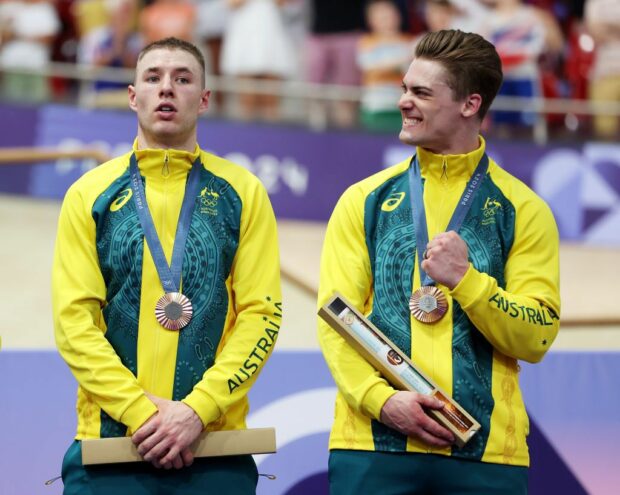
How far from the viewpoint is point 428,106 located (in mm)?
4387

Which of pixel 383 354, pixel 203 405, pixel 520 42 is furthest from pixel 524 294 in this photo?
pixel 520 42

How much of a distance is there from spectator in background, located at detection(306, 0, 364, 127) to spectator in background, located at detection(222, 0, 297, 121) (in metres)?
0.28

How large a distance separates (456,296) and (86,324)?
1.27 meters

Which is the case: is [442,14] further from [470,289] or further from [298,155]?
[470,289]

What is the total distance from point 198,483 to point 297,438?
117cm

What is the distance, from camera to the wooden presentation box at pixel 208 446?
416 centimetres

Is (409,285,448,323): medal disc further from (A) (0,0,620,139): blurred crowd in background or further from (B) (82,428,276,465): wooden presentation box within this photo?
(A) (0,0,620,139): blurred crowd in background

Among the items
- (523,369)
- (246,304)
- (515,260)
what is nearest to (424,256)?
(515,260)

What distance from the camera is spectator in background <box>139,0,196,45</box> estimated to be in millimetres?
11789

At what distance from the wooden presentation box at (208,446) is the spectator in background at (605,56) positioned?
7403mm

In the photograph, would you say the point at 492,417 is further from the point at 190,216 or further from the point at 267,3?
the point at 267,3

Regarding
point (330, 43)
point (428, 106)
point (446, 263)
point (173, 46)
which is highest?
point (173, 46)

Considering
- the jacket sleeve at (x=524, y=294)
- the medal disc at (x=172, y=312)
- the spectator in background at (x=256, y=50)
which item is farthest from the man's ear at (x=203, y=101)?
the spectator in background at (x=256, y=50)

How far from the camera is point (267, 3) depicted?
11703 mm
